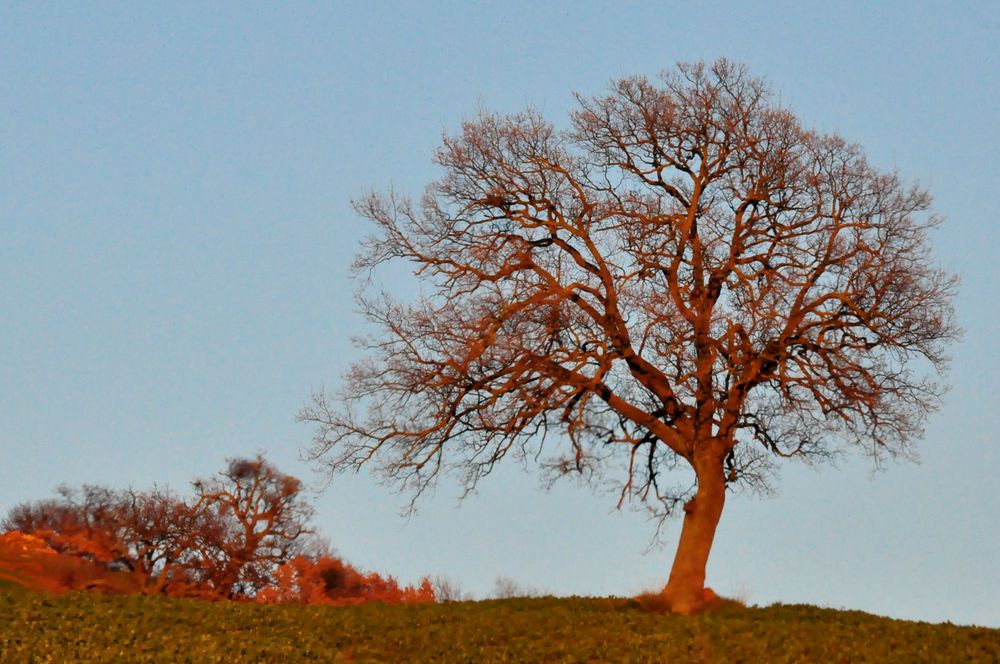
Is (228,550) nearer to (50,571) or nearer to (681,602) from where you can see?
(50,571)

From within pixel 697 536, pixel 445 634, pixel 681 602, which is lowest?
pixel 445 634

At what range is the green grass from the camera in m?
19.3

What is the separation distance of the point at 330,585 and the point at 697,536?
2382cm

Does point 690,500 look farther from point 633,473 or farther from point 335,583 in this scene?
point 335,583

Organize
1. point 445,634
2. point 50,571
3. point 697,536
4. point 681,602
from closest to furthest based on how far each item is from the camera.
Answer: point 445,634, point 681,602, point 697,536, point 50,571

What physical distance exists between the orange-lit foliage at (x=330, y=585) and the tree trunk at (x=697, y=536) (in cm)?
1678

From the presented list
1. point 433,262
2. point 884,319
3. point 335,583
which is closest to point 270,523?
point 335,583

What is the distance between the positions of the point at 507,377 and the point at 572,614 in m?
5.53

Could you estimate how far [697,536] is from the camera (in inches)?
985

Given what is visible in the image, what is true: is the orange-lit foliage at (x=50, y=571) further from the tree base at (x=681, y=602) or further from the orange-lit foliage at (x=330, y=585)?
the tree base at (x=681, y=602)

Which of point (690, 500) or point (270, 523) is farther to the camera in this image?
point (270, 523)

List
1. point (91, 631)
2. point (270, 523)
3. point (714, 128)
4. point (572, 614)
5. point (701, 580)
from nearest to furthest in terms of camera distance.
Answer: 1. point (91, 631)
2. point (572, 614)
3. point (701, 580)
4. point (714, 128)
5. point (270, 523)

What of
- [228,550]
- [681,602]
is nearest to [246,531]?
[228,550]

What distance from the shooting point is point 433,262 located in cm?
2712
